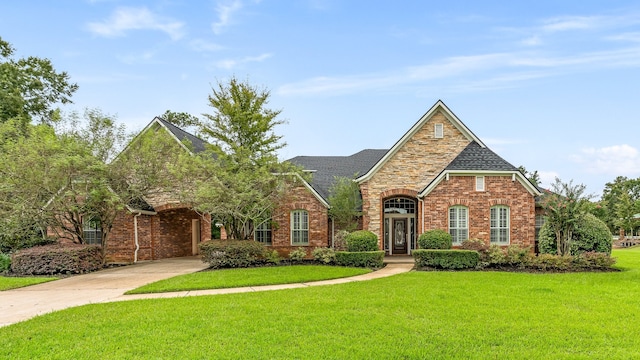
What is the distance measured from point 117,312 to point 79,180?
9.63 m

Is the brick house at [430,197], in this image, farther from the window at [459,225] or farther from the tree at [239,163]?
the tree at [239,163]

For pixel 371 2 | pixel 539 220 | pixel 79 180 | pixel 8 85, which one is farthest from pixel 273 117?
pixel 8 85

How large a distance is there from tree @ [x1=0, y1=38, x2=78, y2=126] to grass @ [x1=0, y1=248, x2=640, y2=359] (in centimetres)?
2124

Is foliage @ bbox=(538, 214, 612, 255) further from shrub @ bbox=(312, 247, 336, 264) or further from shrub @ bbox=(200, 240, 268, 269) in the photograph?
shrub @ bbox=(200, 240, 268, 269)

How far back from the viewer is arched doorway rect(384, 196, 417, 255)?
69.4 ft

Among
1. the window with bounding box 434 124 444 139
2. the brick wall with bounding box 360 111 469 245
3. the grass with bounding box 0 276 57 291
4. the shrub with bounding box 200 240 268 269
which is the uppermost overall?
the window with bounding box 434 124 444 139

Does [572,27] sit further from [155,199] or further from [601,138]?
[155,199]

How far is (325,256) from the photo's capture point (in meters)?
16.7

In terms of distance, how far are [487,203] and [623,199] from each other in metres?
39.2

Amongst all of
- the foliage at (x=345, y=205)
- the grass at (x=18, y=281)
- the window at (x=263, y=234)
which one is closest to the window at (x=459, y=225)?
the foliage at (x=345, y=205)

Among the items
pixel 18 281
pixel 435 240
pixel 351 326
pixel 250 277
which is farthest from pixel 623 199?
pixel 18 281

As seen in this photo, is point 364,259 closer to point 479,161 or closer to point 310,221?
point 310,221

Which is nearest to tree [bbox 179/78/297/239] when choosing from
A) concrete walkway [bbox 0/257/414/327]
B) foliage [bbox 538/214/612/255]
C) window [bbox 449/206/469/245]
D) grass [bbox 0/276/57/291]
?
concrete walkway [bbox 0/257/414/327]

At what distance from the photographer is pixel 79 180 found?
15.9 m
